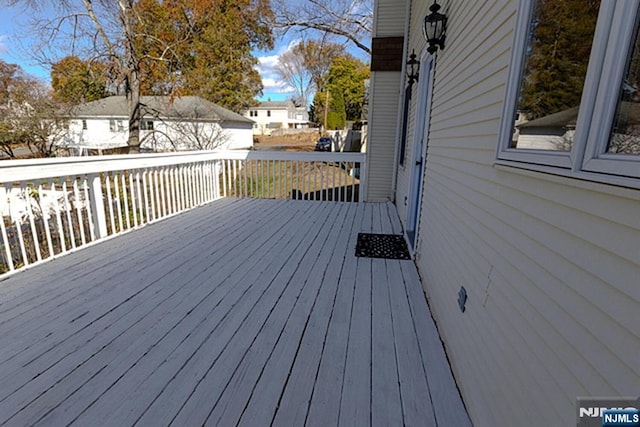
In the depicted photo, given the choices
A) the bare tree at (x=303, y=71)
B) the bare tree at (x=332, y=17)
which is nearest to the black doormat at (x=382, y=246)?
the bare tree at (x=332, y=17)

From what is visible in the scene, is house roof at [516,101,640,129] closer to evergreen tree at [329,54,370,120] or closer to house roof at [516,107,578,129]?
house roof at [516,107,578,129]

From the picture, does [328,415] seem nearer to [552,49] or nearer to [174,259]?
[552,49]

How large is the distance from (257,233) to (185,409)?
2.64 m

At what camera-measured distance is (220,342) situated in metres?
1.91

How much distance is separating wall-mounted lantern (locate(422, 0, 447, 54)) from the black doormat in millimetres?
1975

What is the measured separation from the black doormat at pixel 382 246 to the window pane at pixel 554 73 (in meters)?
2.24

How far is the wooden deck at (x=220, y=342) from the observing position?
4.79ft

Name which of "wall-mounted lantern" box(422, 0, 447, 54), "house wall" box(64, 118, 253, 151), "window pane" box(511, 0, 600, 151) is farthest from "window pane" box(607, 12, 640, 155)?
"house wall" box(64, 118, 253, 151)

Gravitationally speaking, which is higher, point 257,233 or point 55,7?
point 55,7

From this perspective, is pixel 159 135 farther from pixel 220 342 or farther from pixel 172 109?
pixel 220 342

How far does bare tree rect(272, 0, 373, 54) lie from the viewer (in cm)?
1021

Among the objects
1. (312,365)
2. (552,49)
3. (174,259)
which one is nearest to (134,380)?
(312,365)

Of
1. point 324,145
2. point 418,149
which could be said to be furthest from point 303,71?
point 418,149

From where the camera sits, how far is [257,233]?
13.1 feet
